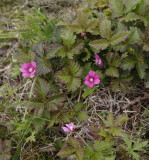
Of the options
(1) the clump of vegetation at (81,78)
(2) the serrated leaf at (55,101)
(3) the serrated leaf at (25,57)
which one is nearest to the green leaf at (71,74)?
(1) the clump of vegetation at (81,78)

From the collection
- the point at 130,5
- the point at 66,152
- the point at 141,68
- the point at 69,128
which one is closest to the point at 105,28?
the point at 130,5

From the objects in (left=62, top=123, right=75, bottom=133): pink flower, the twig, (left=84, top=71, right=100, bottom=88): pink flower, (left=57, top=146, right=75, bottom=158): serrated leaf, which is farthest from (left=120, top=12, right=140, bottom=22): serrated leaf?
(left=57, top=146, right=75, bottom=158): serrated leaf

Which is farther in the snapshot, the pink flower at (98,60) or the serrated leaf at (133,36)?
the pink flower at (98,60)

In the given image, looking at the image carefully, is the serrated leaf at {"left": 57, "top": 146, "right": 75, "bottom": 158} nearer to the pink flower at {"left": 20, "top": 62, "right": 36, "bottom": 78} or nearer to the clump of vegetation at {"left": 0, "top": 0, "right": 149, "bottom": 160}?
the clump of vegetation at {"left": 0, "top": 0, "right": 149, "bottom": 160}

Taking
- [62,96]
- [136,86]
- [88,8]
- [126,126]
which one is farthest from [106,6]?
[126,126]

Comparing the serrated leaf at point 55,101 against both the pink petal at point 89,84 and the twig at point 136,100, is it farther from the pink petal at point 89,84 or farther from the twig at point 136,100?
the twig at point 136,100
